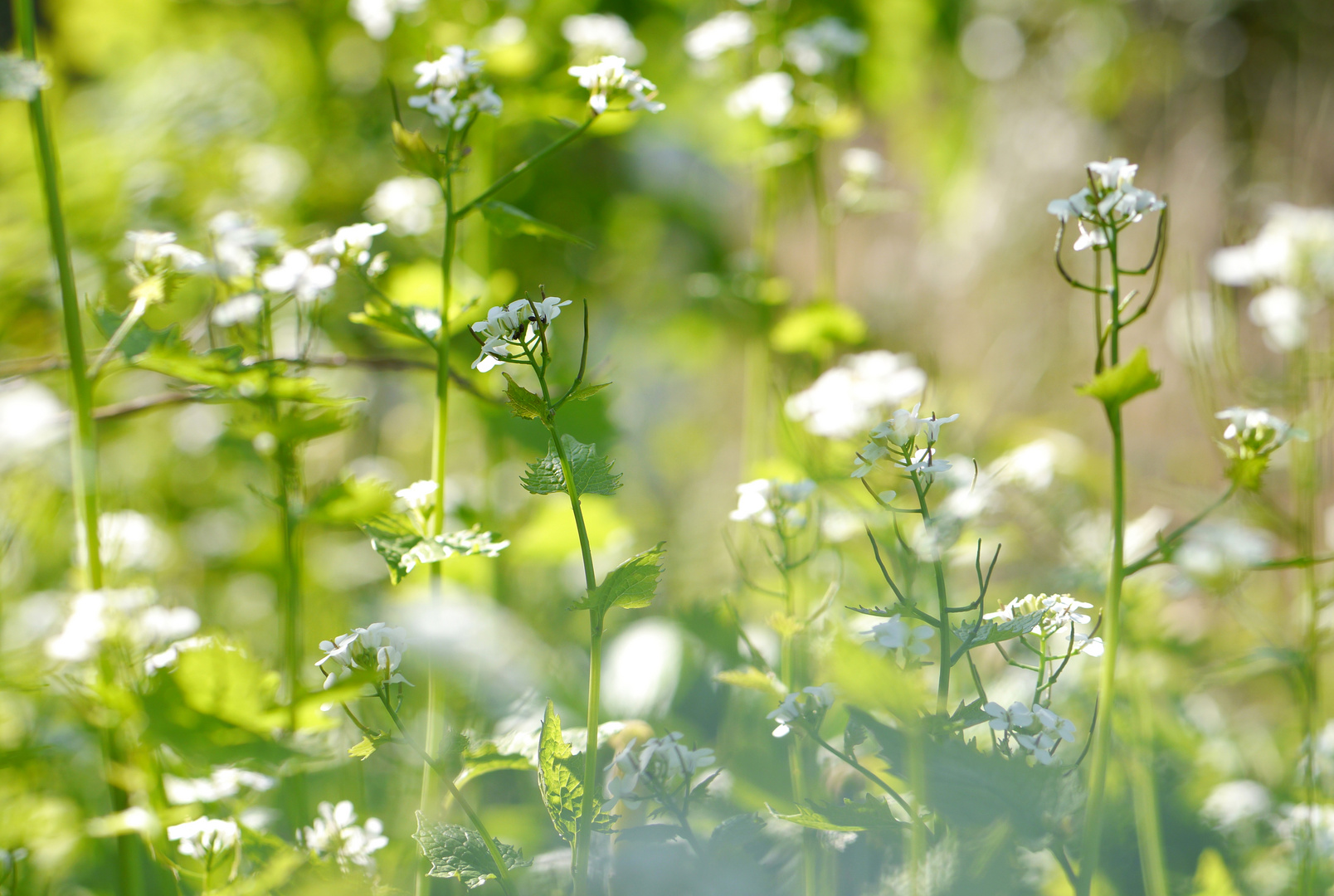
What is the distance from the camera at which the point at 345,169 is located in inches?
40.4

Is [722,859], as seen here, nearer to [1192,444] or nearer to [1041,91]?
[1192,444]

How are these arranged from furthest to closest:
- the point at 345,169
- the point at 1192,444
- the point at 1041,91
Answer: the point at 1041,91 → the point at 1192,444 → the point at 345,169

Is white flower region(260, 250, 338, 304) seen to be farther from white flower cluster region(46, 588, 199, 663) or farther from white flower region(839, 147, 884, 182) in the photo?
white flower region(839, 147, 884, 182)

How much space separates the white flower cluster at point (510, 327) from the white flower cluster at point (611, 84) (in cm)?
11

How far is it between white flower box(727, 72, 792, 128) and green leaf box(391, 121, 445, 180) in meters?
0.33

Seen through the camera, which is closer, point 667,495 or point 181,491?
point 181,491

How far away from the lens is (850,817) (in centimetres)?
31

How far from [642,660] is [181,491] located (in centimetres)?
72

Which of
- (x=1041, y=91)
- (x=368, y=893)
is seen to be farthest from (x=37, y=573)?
(x=1041, y=91)

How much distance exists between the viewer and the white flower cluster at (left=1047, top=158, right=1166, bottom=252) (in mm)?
313

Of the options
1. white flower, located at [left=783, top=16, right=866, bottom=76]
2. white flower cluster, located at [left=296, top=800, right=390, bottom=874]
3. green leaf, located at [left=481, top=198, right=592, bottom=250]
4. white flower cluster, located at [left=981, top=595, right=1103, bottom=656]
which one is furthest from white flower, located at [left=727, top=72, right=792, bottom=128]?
white flower cluster, located at [left=296, top=800, right=390, bottom=874]

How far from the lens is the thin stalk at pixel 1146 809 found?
17.5 inches

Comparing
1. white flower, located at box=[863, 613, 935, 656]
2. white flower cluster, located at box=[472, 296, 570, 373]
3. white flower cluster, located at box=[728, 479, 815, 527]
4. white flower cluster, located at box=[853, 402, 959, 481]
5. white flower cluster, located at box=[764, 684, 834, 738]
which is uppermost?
white flower cluster, located at box=[472, 296, 570, 373]

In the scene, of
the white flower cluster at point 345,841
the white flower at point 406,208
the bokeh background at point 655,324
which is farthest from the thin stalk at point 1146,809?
the white flower at point 406,208
